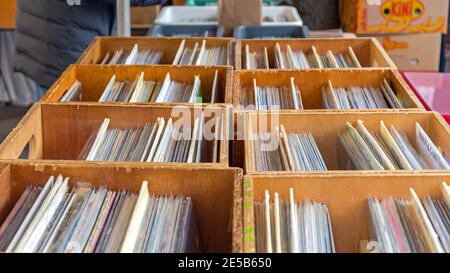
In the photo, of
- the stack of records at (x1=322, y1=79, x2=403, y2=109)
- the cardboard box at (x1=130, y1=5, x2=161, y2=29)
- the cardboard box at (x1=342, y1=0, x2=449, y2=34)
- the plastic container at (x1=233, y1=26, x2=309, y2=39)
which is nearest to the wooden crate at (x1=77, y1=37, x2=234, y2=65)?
the stack of records at (x1=322, y1=79, x2=403, y2=109)

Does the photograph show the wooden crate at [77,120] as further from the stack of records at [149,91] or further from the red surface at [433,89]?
the red surface at [433,89]

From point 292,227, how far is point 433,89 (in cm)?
107

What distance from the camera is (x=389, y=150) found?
125cm

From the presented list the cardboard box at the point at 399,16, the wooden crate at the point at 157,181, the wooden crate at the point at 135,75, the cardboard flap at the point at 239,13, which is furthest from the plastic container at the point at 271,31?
the wooden crate at the point at 157,181

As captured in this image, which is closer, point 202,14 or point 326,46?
point 326,46

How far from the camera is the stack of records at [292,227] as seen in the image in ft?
3.19

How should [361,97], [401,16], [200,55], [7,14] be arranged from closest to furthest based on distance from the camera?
1. [361,97]
2. [200,55]
3. [401,16]
4. [7,14]

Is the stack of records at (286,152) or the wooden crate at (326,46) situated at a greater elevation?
the wooden crate at (326,46)

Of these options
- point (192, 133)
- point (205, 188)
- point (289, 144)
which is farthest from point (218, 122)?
point (205, 188)

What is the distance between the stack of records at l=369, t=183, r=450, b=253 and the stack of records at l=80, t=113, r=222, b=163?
0.35 m

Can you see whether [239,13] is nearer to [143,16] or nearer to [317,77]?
[317,77]

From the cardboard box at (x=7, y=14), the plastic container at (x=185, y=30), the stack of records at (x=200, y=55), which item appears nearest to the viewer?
the stack of records at (x=200, y=55)

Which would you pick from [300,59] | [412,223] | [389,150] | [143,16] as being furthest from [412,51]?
[412,223]

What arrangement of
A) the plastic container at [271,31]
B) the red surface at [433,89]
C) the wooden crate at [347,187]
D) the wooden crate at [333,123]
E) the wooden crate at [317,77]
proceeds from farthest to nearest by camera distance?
the plastic container at [271,31]
the red surface at [433,89]
the wooden crate at [317,77]
the wooden crate at [333,123]
the wooden crate at [347,187]
